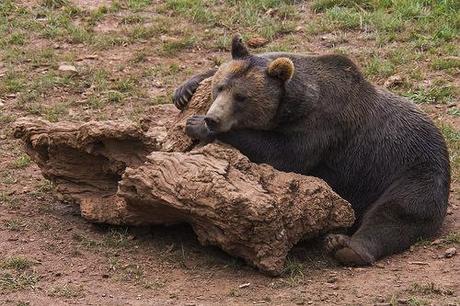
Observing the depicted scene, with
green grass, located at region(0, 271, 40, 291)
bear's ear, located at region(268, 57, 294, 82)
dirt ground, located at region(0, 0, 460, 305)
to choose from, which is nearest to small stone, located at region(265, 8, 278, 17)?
dirt ground, located at region(0, 0, 460, 305)

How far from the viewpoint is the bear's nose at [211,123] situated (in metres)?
6.93

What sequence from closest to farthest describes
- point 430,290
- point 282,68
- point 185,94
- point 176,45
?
point 430,290
point 282,68
point 185,94
point 176,45

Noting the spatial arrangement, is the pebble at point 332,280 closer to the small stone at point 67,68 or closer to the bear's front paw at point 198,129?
the bear's front paw at point 198,129

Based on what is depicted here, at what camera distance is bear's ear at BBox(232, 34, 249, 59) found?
7.38 m

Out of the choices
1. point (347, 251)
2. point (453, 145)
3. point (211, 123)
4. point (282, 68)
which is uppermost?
point (282, 68)

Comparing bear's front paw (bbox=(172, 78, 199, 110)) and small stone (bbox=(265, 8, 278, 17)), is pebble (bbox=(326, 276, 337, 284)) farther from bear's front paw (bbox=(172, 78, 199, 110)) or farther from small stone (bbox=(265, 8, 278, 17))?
small stone (bbox=(265, 8, 278, 17))

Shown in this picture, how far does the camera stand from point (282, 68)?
7152 millimetres

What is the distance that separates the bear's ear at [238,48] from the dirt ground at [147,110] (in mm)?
1357

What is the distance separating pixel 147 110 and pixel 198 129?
8.95 feet

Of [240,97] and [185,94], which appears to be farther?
[185,94]

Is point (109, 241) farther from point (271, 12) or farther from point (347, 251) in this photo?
point (271, 12)

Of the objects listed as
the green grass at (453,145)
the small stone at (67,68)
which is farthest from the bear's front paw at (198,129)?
the small stone at (67,68)

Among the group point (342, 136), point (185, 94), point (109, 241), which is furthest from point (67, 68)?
point (342, 136)

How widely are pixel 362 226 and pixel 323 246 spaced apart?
1.48ft
